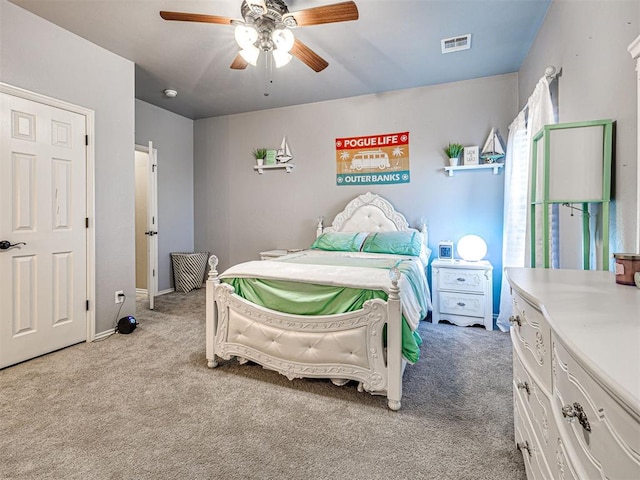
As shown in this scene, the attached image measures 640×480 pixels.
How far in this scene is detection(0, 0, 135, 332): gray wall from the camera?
8.18ft

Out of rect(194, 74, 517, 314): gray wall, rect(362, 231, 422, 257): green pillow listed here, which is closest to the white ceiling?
rect(194, 74, 517, 314): gray wall

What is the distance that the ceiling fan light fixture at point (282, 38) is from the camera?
214 cm

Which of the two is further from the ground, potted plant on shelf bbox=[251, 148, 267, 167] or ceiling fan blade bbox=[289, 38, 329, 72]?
ceiling fan blade bbox=[289, 38, 329, 72]

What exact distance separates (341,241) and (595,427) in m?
3.18

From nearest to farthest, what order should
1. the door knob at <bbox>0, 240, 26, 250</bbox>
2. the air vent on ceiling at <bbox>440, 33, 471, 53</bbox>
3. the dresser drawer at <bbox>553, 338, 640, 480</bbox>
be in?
the dresser drawer at <bbox>553, 338, 640, 480</bbox> → the door knob at <bbox>0, 240, 26, 250</bbox> → the air vent on ceiling at <bbox>440, 33, 471, 53</bbox>

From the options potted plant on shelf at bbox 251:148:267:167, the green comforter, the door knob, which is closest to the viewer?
the green comforter

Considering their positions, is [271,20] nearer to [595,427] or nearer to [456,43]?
[456,43]

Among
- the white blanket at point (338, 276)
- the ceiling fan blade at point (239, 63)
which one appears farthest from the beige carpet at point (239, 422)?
the ceiling fan blade at point (239, 63)

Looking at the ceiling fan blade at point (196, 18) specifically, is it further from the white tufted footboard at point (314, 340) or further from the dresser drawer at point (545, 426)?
the dresser drawer at point (545, 426)

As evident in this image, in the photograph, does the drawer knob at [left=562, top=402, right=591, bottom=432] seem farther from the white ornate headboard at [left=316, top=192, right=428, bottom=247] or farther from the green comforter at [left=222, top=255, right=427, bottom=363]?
the white ornate headboard at [left=316, top=192, right=428, bottom=247]

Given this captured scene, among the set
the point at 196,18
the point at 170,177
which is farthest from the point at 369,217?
the point at 170,177

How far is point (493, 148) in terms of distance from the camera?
3504 mm

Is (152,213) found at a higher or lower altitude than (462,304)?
higher

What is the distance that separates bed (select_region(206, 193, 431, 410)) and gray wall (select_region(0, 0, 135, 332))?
1456mm
